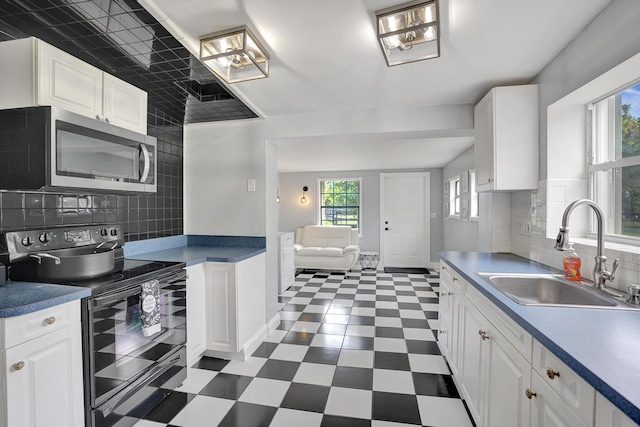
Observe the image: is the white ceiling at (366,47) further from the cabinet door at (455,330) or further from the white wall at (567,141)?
the cabinet door at (455,330)

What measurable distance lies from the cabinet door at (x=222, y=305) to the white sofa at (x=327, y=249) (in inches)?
131

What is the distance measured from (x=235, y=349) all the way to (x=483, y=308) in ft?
5.88

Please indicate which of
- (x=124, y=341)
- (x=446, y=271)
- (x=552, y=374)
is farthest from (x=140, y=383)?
(x=446, y=271)

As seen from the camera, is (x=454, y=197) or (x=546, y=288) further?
(x=454, y=197)

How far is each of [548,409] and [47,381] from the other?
1809 millimetres

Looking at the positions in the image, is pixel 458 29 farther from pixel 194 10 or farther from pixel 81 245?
pixel 81 245

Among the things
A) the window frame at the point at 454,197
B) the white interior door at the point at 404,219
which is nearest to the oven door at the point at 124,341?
the window frame at the point at 454,197

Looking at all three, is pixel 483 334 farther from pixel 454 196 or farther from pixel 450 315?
pixel 454 196

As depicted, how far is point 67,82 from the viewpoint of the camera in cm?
147

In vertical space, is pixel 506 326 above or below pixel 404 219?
below

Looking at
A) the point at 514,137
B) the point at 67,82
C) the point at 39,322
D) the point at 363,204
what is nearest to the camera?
the point at 39,322

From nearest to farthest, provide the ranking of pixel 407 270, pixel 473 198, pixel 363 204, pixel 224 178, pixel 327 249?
pixel 224 178, pixel 473 198, pixel 327 249, pixel 407 270, pixel 363 204

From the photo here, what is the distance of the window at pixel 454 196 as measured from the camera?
4.98 m

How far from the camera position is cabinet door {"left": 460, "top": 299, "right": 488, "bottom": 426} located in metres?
1.45
